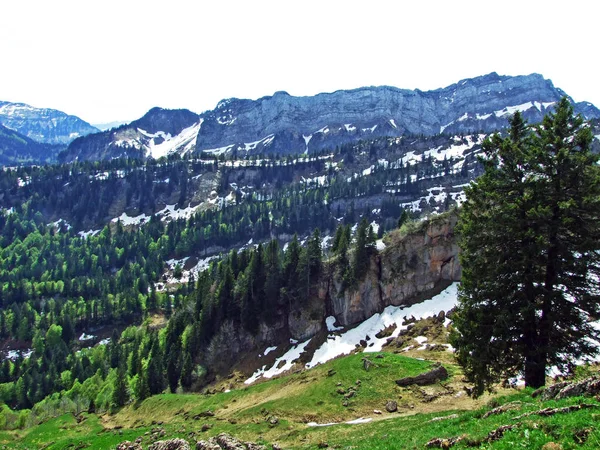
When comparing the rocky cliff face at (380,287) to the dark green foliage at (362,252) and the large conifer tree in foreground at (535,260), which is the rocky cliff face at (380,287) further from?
the large conifer tree in foreground at (535,260)

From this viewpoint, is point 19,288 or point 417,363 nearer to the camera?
point 417,363

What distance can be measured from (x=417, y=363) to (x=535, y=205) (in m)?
26.6

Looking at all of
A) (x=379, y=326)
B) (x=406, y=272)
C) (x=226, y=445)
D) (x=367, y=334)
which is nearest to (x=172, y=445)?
(x=226, y=445)

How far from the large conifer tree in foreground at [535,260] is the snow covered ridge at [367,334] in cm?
3742

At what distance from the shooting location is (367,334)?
209ft

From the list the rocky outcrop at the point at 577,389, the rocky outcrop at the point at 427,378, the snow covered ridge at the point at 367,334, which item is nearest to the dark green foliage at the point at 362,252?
the snow covered ridge at the point at 367,334

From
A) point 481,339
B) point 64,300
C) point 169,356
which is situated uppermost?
point 481,339

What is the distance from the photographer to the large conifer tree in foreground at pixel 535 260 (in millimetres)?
20625

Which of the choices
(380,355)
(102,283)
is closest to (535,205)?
(380,355)

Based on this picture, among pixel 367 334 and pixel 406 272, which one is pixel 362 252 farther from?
pixel 367 334

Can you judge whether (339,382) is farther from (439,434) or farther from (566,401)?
(566,401)

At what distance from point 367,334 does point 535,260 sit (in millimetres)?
45358

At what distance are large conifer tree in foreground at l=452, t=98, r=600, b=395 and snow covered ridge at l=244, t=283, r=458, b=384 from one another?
37424mm

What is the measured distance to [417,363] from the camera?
42.9 m
